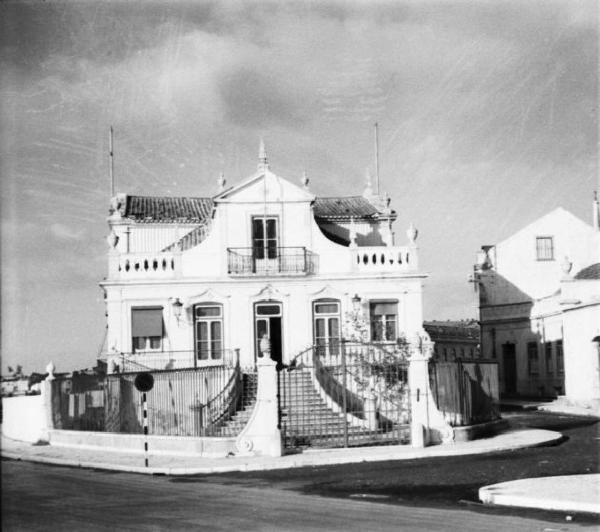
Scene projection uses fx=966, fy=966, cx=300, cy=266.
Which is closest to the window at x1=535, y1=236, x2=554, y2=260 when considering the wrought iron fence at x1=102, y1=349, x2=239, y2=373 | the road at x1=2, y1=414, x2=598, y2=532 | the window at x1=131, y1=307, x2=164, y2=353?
the wrought iron fence at x1=102, y1=349, x2=239, y2=373

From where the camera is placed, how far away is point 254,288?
109 feet

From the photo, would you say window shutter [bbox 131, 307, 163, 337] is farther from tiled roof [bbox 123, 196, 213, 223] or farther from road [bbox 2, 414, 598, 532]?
road [bbox 2, 414, 598, 532]

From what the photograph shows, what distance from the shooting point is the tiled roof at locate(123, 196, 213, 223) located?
3728cm

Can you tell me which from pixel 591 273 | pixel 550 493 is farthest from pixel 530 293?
pixel 550 493

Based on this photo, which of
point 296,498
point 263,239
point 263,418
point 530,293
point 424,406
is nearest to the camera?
point 296,498

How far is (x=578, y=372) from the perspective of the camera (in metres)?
39.2

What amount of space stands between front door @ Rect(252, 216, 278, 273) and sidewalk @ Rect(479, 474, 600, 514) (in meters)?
18.6

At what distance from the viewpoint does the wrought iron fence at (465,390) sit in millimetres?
24719

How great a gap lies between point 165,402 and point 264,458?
425cm

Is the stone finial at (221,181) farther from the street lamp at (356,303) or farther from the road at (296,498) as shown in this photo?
the road at (296,498)

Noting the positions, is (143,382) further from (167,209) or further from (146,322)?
(167,209)

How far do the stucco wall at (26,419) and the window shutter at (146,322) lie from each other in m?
4.02

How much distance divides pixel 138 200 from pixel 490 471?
23.8 m

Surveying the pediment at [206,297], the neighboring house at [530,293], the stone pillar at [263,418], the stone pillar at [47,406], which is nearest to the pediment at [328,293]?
the pediment at [206,297]
